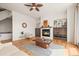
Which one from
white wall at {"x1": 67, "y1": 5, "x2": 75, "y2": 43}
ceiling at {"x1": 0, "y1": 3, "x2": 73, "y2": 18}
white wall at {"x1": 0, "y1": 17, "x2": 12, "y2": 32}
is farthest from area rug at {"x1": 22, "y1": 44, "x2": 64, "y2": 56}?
Answer: ceiling at {"x1": 0, "y1": 3, "x2": 73, "y2": 18}

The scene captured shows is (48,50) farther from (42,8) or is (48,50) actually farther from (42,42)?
(42,8)

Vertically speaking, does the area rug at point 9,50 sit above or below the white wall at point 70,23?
below

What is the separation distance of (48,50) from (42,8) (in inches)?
21.3

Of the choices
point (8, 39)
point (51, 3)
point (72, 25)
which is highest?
point (51, 3)

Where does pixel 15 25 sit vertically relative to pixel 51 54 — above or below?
above

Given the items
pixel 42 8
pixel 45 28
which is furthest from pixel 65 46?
pixel 42 8

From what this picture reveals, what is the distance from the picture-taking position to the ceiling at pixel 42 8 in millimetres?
1409

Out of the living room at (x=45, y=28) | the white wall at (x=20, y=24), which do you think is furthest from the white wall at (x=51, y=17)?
the white wall at (x=20, y=24)

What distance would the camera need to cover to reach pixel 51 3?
1412 millimetres

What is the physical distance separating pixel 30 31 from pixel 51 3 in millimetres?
446

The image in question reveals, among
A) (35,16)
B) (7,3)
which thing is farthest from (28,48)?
(7,3)

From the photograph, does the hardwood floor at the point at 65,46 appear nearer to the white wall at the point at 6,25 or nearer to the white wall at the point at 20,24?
the white wall at the point at 20,24

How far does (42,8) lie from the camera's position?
4.76 feet

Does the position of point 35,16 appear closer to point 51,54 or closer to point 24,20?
point 24,20
